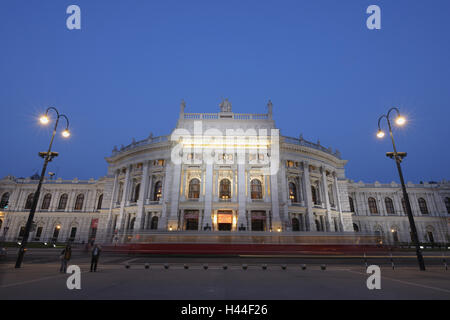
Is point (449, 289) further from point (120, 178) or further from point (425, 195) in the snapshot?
point (425, 195)

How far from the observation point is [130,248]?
76.0 ft

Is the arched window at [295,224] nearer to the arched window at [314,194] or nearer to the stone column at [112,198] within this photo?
the arched window at [314,194]

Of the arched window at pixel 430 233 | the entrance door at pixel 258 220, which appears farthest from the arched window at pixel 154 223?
the arched window at pixel 430 233

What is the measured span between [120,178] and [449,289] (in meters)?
41.6

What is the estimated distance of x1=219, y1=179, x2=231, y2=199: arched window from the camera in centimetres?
3161

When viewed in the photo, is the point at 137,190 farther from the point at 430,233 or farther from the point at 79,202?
the point at 430,233

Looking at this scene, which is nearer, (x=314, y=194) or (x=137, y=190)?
(x=314, y=194)

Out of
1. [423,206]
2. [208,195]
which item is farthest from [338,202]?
[423,206]

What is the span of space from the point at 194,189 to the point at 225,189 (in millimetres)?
4538

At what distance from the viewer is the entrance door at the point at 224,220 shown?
97.4ft

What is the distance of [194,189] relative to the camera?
32.3 meters

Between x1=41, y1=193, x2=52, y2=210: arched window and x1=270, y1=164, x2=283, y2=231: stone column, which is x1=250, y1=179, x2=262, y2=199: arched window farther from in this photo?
x1=41, y1=193, x2=52, y2=210: arched window

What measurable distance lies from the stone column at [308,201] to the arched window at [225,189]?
39.1 ft

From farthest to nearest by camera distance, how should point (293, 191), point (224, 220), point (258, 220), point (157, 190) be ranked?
point (157, 190)
point (293, 191)
point (258, 220)
point (224, 220)
